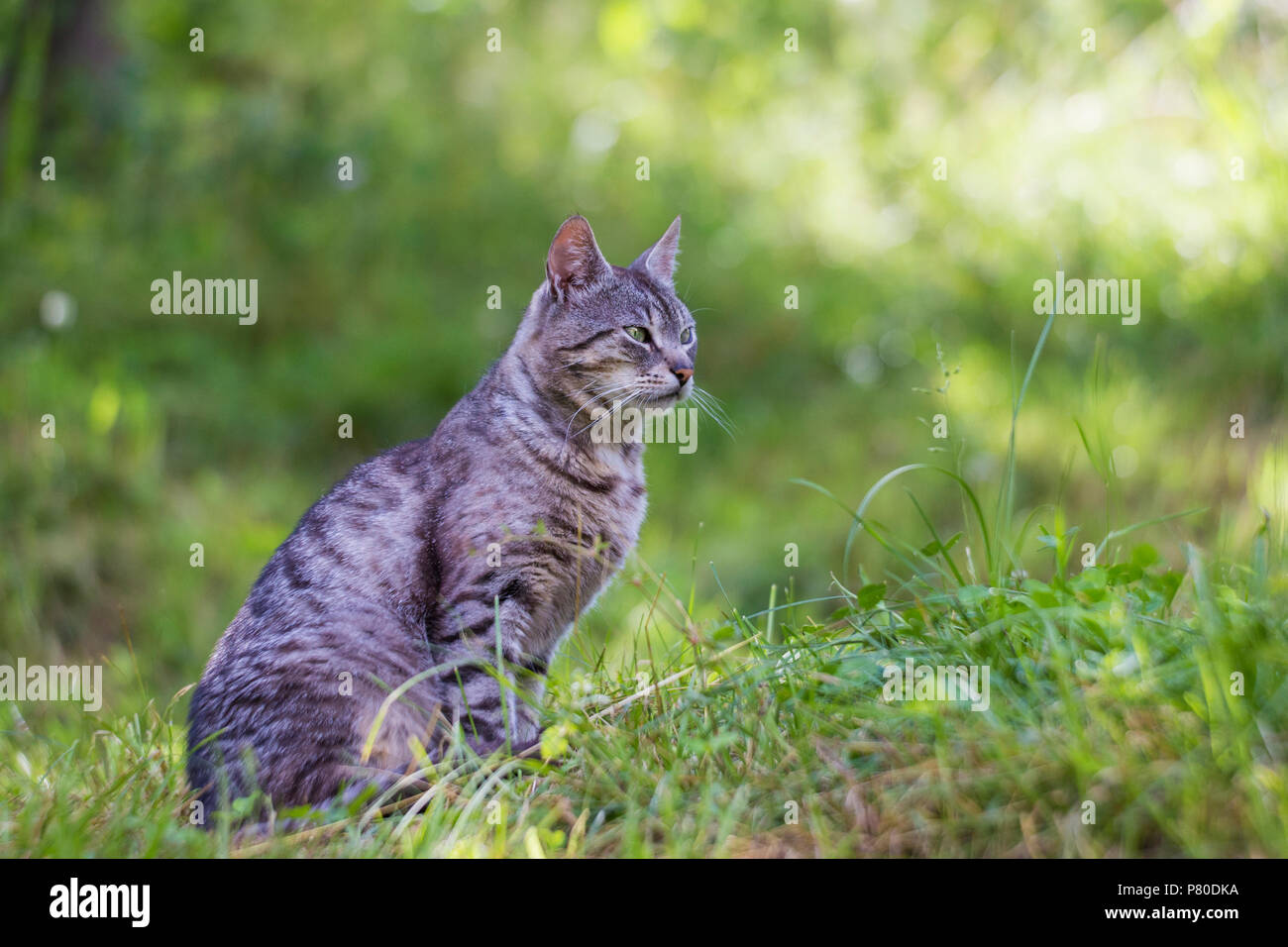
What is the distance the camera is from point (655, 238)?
7.71 meters

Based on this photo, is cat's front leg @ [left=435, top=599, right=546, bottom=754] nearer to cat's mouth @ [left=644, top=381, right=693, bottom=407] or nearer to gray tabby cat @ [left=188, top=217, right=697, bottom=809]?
gray tabby cat @ [left=188, top=217, right=697, bottom=809]

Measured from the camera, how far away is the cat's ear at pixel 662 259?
13.3 ft

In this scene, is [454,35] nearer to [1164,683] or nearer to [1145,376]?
[1145,376]

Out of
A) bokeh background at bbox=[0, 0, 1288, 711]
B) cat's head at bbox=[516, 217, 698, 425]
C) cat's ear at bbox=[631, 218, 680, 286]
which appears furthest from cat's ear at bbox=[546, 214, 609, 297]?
bokeh background at bbox=[0, 0, 1288, 711]

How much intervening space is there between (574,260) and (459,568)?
3.76ft

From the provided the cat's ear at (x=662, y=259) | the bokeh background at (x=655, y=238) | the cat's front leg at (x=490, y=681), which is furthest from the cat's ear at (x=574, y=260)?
the bokeh background at (x=655, y=238)

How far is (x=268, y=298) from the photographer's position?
7910 mm

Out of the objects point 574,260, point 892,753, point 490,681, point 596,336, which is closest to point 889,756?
point 892,753

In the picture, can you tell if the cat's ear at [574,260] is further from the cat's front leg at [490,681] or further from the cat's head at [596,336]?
the cat's front leg at [490,681]

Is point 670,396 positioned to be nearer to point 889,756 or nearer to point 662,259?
point 662,259

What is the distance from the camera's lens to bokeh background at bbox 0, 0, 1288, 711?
635 cm

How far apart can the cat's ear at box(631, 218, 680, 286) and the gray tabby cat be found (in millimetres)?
68

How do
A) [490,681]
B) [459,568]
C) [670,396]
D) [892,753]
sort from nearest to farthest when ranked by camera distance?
[892,753]
[490,681]
[459,568]
[670,396]
